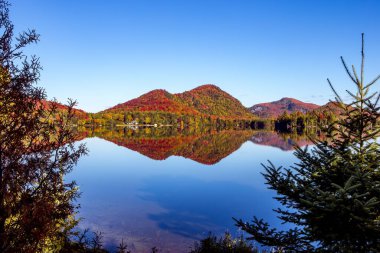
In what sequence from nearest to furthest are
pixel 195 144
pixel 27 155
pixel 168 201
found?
pixel 27 155
pixel 168 201
pixel 195 144

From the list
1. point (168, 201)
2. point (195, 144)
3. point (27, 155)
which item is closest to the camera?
point (27, 155)

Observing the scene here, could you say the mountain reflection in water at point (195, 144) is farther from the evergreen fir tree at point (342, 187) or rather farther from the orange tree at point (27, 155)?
the orange tree at point (27, 155)

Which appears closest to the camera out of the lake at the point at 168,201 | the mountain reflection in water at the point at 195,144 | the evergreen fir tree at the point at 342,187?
the evergreen fir tree at the point at 342,187

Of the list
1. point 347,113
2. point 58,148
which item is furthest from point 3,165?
point 347,113

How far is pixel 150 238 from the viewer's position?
16.7 m

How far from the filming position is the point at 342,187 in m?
7.10

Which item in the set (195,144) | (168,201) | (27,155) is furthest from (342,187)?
(195,144)

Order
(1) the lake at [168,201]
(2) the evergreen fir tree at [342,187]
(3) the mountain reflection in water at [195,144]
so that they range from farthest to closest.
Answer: (3) the mountain reflection in water at [195,144], (1) the lake at [168,201], (2) the evergreen fir tree at [342,187]

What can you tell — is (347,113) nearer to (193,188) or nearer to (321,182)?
(321,182)

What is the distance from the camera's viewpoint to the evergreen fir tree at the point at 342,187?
5.91 metres

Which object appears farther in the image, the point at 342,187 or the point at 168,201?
the point at 168,201

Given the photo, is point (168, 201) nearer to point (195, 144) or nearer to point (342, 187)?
point (342, 187)

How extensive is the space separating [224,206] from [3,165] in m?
20.5

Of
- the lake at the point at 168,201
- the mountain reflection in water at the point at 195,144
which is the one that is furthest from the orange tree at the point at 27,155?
the mountain reflection in water at the point at 195,144
